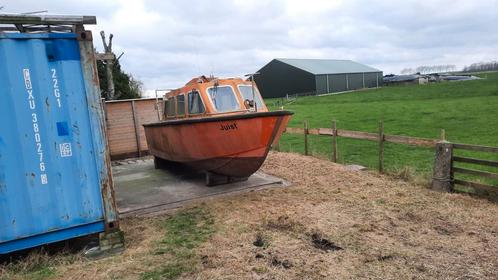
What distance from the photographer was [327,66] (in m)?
59.9

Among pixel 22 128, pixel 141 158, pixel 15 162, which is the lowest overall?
pixel 141 158

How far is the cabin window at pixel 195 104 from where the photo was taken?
29.8 ft

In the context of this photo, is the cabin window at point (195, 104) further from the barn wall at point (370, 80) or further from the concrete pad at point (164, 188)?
the barn wall at point (370, 80)

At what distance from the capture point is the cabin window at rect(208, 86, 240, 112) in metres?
8.96

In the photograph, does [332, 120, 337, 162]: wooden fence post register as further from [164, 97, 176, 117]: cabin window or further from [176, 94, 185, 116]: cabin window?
[164, 97, 176, 117]: cabin window

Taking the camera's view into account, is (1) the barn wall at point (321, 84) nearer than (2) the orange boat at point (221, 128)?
No

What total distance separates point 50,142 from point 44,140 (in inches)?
2.8

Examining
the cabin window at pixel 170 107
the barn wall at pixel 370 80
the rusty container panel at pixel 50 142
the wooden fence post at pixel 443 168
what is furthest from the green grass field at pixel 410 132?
the barn wall at pixel 370 80

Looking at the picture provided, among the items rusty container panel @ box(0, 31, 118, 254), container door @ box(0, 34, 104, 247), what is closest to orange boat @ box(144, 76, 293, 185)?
rusty container panel @ box(0, 31, 118, 254)

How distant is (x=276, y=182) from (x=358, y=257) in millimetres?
4407

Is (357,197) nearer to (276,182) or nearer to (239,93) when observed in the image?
(276,182)

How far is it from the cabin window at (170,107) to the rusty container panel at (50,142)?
5.26 metres

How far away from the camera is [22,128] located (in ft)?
16.3

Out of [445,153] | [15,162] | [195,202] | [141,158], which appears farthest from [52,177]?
[141,158]
